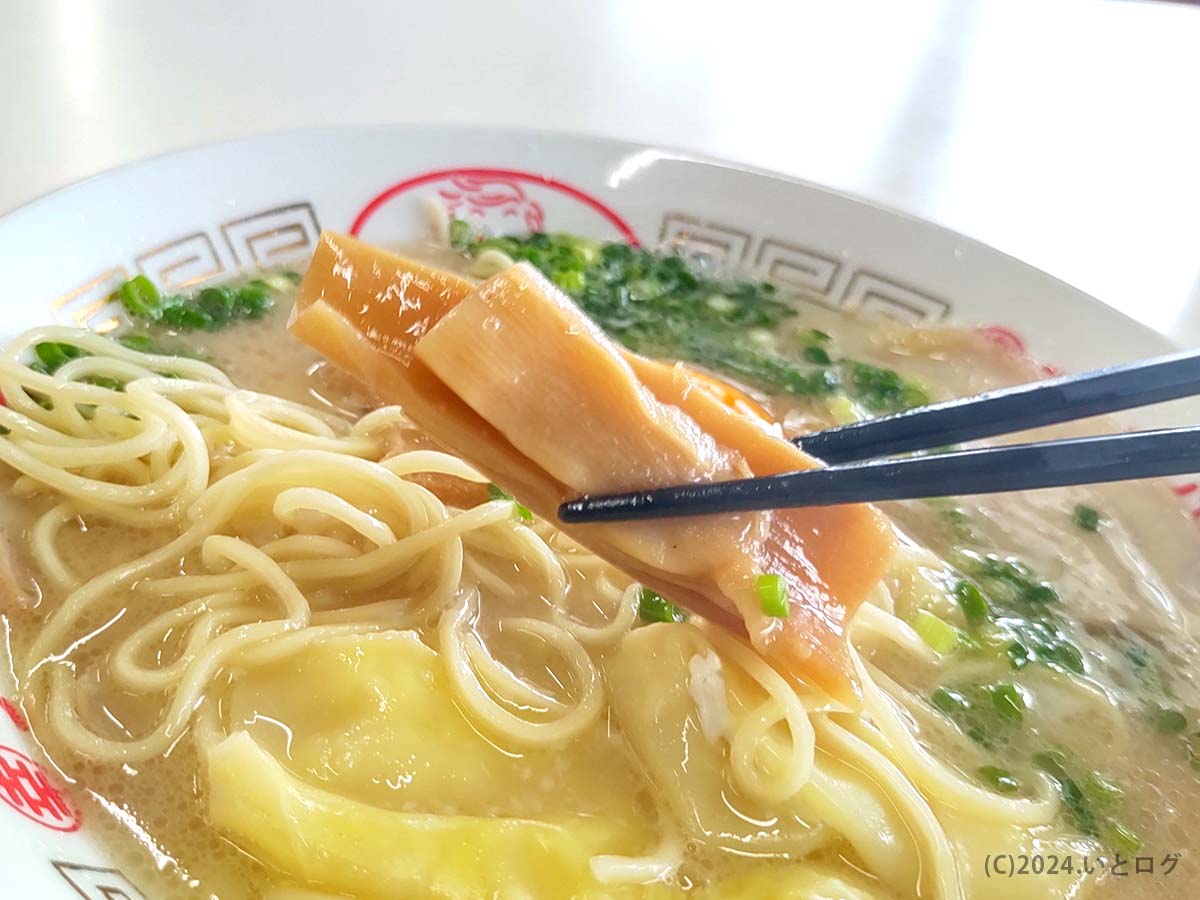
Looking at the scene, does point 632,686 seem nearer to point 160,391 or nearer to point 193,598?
point 193,598

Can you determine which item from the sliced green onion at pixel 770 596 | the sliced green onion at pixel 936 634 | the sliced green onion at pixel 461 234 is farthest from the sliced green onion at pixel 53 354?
the sliced green onion at pixel 936 634

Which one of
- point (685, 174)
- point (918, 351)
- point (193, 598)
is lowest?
point (193, 598)

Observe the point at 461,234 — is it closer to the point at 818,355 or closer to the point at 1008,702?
the point at 818,355

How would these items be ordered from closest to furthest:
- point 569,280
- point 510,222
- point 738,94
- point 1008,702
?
point 1008,702 < point 569,280 < point 510,222 < point 738,94

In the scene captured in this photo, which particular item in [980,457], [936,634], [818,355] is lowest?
[936,634]

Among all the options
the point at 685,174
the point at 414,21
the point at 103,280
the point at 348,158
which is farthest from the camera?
the point at 414,21

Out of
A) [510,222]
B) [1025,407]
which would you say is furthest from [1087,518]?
[510,222]

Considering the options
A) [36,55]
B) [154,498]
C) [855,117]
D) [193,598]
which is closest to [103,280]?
[154,498]
